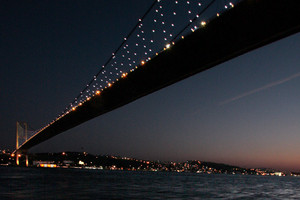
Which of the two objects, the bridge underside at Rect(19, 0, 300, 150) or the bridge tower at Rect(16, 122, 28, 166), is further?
the bridge tower at Rect(16, 122, 28, 166)

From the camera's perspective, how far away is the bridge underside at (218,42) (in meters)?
11.5

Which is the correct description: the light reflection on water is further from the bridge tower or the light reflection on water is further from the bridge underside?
the bridge tower

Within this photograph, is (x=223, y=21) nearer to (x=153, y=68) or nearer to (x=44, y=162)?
(x=153, y=68)

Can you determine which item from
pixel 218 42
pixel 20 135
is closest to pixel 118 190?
pixel 218 42

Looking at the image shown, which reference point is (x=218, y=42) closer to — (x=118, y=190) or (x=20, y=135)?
(x=118, y=190)

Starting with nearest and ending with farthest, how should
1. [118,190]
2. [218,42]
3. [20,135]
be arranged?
[218,42], [118,190], [20,135]

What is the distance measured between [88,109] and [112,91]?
739cm

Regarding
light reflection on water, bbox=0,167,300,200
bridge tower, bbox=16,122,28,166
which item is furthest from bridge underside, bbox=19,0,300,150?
bridge tower, bbox=16,122,28,166

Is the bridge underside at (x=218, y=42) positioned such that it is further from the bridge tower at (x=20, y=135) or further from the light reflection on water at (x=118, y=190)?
the bridge tower at (x=20, y=135)

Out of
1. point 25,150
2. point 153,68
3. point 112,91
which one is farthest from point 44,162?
point 153,68

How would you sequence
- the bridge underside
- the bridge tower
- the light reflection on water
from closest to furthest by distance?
the bridge underside
the light reflection on water
the bridge tower

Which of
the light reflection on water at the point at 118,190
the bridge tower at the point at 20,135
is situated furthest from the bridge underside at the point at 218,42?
the bridge tower at the point at 20,135

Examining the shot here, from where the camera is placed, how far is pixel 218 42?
14523 millimetres

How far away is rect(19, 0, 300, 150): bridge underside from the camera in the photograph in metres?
11.5
